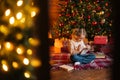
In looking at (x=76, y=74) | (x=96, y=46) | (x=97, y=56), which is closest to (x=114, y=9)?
(x=76, y=74)

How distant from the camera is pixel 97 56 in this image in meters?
5.84

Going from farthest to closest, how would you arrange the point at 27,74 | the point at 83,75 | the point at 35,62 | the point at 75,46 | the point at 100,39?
the point at 100,39
the point at 75,46
the point at 83,75
the point at 27,74
the point at 35,62

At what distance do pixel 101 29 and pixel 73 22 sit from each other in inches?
25.2

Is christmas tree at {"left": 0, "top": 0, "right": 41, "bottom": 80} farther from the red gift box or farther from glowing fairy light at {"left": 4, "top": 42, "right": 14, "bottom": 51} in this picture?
the red gift box

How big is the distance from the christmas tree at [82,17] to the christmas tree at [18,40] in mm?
5778

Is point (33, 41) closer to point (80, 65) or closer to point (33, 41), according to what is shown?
point (33, 41)

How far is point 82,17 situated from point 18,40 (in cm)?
601

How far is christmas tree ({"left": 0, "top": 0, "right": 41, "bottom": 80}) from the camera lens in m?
0.74

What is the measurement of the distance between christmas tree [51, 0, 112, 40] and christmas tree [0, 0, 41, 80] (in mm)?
5778

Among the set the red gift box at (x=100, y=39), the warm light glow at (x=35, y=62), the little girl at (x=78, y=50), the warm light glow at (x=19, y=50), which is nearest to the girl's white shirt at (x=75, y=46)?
the little girl at (x=78, y=50)

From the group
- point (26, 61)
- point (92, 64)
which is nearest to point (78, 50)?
point (92, 64)

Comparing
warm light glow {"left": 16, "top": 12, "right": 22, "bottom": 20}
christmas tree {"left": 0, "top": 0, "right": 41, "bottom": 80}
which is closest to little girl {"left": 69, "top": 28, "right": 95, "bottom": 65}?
christmas tree {"left": 0, "top": 0, "right": 41, "bottom": 80}

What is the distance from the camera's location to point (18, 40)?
835mm

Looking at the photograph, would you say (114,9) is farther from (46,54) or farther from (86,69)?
(86,69)
